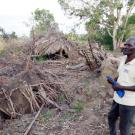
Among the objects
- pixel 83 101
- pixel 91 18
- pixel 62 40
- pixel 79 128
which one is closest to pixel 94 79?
pixel 83 101

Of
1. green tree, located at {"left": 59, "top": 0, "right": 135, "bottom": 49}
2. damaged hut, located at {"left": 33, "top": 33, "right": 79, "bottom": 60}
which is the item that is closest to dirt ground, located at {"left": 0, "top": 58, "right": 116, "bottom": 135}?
damaged hut, located at {"left": 33, "top": 33, "right": 79, "bottom": 60}

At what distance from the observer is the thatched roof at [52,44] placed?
10.6 metres

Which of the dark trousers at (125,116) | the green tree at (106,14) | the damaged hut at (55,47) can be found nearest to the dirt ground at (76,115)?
the dark trousers at (125,116)

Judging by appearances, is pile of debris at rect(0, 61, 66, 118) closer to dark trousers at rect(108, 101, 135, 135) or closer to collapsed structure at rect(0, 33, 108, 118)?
collapsed structure at rect(0, 33, 108, 118)

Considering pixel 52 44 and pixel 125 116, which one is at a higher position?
pixel 52 44

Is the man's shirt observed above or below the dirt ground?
above

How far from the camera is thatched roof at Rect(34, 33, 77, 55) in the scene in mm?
10609

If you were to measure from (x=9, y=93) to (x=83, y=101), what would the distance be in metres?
1.47

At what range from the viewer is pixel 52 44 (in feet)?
35.7

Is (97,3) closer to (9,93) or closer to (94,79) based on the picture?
(94,79)

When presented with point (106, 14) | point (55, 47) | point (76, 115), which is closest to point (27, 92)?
point (76, 115)

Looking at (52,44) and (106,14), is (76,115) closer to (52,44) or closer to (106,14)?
(52,44)

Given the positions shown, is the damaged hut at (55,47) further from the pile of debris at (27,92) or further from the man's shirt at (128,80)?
the man's shirt at (128,80)

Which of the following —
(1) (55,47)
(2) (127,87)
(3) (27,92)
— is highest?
(2) (127,87)
